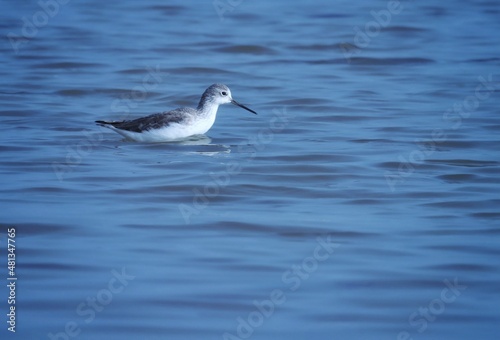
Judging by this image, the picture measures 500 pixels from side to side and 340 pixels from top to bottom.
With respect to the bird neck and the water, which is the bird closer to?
the bird neck

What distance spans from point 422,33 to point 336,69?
3973 millimetres

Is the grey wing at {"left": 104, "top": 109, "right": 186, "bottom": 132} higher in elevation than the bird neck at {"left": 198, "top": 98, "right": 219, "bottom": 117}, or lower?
lower

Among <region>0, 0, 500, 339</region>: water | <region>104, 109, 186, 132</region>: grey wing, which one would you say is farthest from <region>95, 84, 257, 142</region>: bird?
<region>0, 0, 500, 339</region>: water

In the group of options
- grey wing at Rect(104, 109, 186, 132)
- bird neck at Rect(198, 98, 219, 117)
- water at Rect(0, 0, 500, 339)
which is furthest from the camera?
bird neck at Rect(198, 98, 219, 117)

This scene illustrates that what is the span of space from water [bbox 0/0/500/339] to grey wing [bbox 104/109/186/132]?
264mm

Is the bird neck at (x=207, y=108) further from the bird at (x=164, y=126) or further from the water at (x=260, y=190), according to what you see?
the water at (x=260, y=190)

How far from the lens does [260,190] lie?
427 inches

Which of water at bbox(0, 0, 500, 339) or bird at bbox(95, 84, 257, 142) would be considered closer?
water at bbox(0, 0, 500, 339)

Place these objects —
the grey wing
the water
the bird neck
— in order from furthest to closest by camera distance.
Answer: the bird neck
the grey wing
the water

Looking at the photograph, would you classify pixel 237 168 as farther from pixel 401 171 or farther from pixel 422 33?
pixel 422 33

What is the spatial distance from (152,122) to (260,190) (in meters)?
3.16

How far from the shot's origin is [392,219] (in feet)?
31.6

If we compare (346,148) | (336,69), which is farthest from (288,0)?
(346,148)

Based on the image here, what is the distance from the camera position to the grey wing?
44.4 feet
